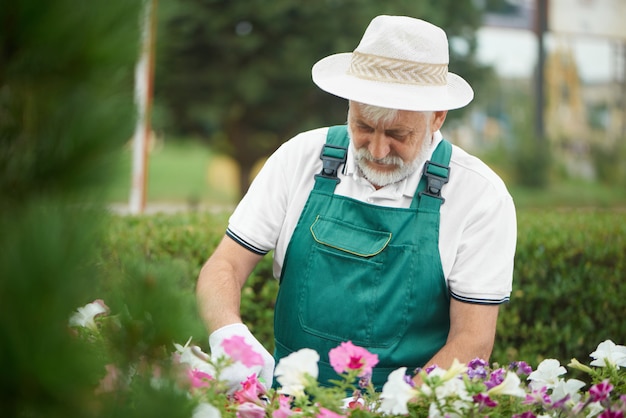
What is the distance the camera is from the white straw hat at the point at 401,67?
247 centimetres

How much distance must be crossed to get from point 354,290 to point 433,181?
1.26 ft

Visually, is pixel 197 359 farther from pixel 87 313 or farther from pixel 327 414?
pixel 87 313

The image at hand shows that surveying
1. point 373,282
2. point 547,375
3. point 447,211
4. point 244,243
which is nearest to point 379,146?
point 447,211

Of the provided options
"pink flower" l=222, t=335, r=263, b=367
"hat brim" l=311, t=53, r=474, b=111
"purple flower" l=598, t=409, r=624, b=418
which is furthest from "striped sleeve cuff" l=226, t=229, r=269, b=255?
"purple flower" l=598, t=409, r=624, b=418

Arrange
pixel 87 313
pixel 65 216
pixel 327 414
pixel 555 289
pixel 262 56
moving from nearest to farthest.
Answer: pixel 65 216
pixel 87 313
pixel 327 414
pixel 555 289
pixel 262 56

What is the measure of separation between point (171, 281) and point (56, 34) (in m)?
0.27

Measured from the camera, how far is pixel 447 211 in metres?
2.46

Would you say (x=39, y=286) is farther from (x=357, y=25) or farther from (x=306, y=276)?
(x=357, y=25)

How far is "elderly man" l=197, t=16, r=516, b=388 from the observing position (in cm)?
238

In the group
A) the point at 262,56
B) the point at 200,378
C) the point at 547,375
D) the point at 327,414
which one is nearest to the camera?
the point at 327,414

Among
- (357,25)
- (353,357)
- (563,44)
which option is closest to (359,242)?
(353,357)

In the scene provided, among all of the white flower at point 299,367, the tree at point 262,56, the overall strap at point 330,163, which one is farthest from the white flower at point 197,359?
the tree at point 262,56

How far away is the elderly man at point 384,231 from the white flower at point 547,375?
0.45 meters

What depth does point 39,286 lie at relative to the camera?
788mm
